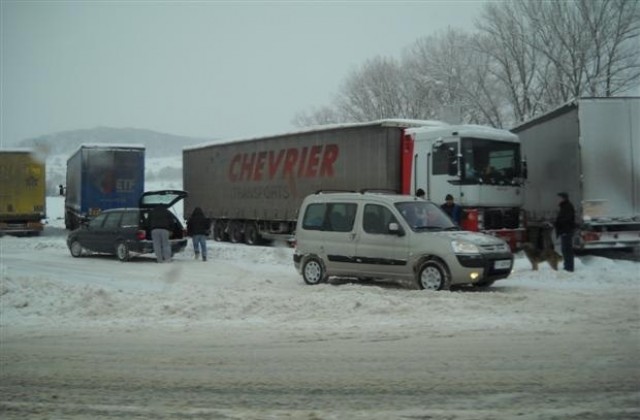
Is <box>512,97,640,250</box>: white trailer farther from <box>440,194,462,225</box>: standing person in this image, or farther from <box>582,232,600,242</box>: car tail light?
<box>440,194,462,225</box>: standing person

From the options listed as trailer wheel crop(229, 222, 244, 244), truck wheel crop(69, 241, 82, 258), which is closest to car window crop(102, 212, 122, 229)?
truck wheel crop(69, 241, 82, 258)

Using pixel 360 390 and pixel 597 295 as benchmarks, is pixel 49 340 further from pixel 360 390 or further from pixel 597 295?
pixel 597 295

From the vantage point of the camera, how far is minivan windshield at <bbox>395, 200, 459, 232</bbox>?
1245 centimetres

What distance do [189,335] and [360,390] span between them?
3.36m

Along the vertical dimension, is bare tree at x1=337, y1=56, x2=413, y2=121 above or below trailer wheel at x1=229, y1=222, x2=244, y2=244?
above

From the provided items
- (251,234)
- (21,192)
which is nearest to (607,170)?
(251,234)

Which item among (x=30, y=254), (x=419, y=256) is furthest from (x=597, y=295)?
(x=30, y=254)

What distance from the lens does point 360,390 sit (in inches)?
241

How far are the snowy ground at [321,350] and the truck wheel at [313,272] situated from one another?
1.20 feet

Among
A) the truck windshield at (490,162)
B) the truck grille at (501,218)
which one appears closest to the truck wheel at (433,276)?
the truck grille at (501,218)

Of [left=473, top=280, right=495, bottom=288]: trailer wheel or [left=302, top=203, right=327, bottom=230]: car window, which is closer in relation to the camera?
[left=473, top=280, right=495, bottom=288]: trailer wheel

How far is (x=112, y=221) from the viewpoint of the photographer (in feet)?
65.6

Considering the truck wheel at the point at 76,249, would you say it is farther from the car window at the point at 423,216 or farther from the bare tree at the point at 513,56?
the bare tree at the point at 513,56

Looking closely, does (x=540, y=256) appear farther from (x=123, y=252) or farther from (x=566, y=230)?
(x=123, y=252)
